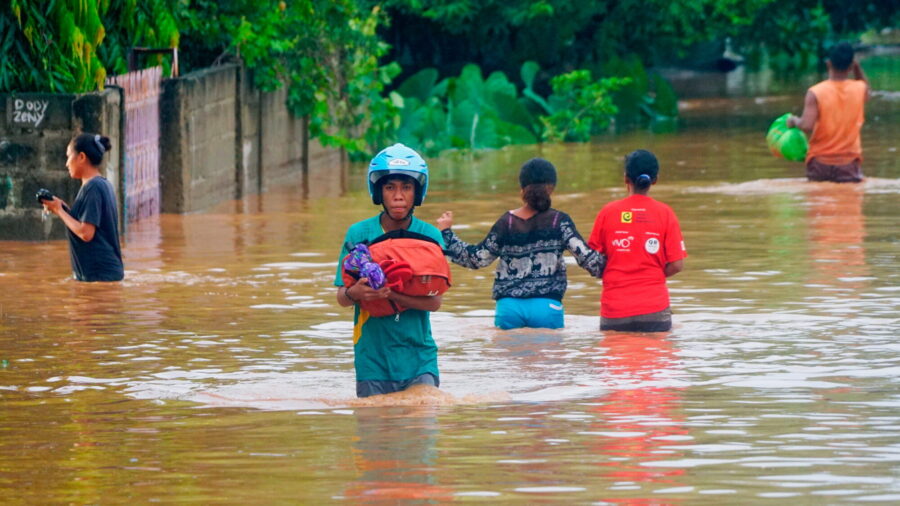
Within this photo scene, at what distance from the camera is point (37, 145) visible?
57.6ft

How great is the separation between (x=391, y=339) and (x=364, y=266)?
47 cm

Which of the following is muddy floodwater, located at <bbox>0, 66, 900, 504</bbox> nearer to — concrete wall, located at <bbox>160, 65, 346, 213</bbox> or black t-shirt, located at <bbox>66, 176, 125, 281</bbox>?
black t-shirt, located at <bbox>66, 176, 125, 281</bbox>

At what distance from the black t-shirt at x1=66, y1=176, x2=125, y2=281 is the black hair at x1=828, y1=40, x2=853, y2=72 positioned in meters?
9.08

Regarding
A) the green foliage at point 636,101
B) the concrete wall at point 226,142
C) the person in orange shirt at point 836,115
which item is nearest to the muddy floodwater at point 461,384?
the concrete wall at point 226,142

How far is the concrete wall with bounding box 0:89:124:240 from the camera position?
17438 millimetres

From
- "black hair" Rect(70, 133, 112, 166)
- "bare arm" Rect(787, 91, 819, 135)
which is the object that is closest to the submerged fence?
"black hair" Rect(70, 133, 112, 166)

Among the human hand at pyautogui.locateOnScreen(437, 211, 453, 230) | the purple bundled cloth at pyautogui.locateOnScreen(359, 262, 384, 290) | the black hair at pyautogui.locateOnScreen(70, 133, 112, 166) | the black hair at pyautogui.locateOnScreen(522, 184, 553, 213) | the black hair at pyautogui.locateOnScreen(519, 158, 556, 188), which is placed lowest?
the purple bundled cloth at pyautogui.locateOnScreen(359, 262, 384, 290)

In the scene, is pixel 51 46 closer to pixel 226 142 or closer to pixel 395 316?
pixel 226 142

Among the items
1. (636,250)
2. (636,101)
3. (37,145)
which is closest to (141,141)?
(37,145)

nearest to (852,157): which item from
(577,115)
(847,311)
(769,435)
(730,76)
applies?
(847,311)

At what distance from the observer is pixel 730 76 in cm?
5853

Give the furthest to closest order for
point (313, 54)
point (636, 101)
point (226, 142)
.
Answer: point (636, 101) < point (313, 54) < point (226, 142)

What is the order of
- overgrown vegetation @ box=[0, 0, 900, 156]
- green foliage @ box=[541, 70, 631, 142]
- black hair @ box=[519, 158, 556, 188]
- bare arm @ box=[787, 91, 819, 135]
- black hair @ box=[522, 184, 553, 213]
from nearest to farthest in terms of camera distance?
black hair @ box=[519, 158, 556, 188] → black hair @ box=[522, 184, 553, 213] → overgrown vegetation @ box=[0, 0, 900, 156] → bare arm @ box=[787, 91, 819, 135] → green foliage @ box=[541, 70, 631, 142]

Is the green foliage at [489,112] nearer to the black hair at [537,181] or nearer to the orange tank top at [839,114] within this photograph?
the orange tank top at [839,114]
